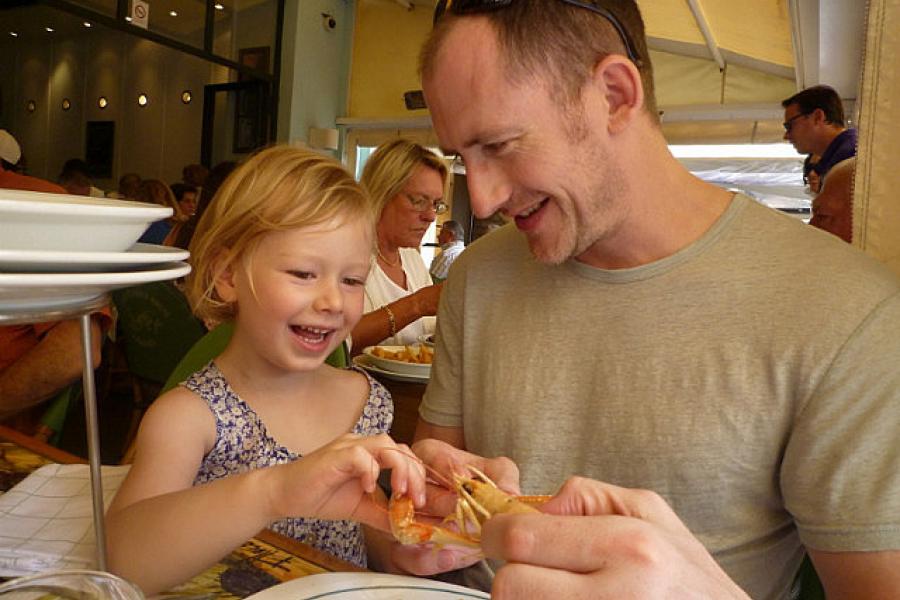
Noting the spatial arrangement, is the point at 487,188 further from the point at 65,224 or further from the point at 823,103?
the point at 823,103

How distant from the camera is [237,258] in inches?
53.3

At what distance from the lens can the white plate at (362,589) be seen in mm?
664

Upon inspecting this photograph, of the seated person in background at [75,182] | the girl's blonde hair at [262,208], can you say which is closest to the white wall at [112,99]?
the seated person in background at [75,182]

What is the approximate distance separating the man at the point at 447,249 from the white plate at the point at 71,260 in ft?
19.2

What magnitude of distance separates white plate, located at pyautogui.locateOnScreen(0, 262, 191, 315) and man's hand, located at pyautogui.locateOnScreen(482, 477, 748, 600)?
338 mm

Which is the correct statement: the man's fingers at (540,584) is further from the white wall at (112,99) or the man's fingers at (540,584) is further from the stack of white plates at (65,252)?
the white wall at (112,99)

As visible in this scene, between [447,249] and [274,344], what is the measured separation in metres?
5.98

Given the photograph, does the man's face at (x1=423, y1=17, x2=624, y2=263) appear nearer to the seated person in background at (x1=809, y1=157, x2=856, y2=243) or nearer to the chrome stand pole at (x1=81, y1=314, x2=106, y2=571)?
the chrome stand pole at (x1=81, y1=314, x2=106, y2=571)

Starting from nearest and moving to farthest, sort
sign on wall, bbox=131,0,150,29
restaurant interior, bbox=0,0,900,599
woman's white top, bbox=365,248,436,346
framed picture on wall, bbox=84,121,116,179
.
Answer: woman's white top, bbox=365,248,436,346 < restaurant interior, bbox=0,0,900,599 < sign on wall, bbox=131,0,150,29 < framed picture on wall, bbox=84,121,116,179

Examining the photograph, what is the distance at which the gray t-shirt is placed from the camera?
944 millimetres

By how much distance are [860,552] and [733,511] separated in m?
0.18

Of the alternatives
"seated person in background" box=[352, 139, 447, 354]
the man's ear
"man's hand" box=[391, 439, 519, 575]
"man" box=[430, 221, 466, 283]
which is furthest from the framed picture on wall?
"man's hand" box=[391, 439, 519, 575]

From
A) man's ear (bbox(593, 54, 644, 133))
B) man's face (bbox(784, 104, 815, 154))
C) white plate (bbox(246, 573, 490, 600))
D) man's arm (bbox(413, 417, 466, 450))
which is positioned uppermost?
man's face (bbox(784, 104, 815, 154))

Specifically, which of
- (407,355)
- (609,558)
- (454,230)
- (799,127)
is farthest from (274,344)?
(454,230)
